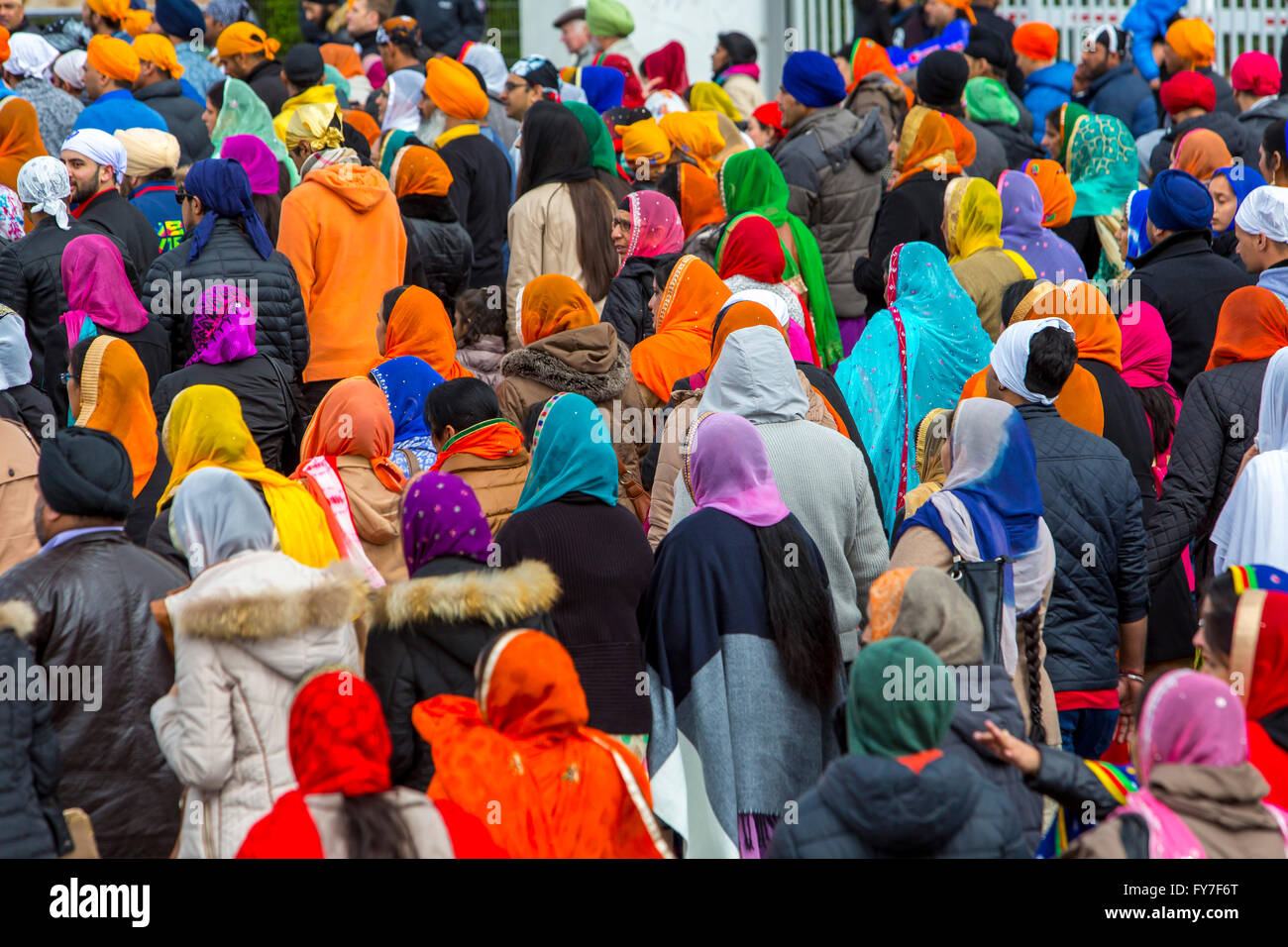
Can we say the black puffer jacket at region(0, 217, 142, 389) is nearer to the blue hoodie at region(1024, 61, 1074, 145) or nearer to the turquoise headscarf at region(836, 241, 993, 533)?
the turquoise headscarf at region(836, 241, 993, 533)

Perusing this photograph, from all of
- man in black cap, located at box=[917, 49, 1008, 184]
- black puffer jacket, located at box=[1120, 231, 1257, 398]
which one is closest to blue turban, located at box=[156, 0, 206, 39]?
man in black cap, located at box=[917, 49, 1008, 184]

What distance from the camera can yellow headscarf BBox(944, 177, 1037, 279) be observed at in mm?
7039

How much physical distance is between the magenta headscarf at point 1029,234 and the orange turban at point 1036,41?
550 centimetres

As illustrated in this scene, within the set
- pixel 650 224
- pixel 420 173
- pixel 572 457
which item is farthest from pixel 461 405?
pixel 420 173

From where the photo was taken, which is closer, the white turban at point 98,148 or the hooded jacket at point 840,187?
the white turban at point 98,148

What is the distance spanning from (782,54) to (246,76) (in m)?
6.98

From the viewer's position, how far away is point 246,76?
10.5 meters

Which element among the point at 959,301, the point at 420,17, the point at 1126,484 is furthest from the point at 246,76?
the point at 1126,484

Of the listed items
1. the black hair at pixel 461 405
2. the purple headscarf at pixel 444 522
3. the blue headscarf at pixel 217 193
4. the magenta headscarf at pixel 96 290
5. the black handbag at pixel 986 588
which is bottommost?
the black handbag at pixel 986 588

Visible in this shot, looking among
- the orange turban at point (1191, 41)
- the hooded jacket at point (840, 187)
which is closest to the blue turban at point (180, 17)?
the hooded jacket at point (840, 187)

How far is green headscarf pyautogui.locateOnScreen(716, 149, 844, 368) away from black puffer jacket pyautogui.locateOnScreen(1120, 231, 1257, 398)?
1.39 meters

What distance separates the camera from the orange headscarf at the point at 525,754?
3.42 meters

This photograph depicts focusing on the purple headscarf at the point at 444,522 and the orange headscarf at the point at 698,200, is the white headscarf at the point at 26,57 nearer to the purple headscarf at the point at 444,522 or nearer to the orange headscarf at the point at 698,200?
the orange headscarf at the point at 698,200

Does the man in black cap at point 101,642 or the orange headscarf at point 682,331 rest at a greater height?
the orange headscarf at point 682,331
